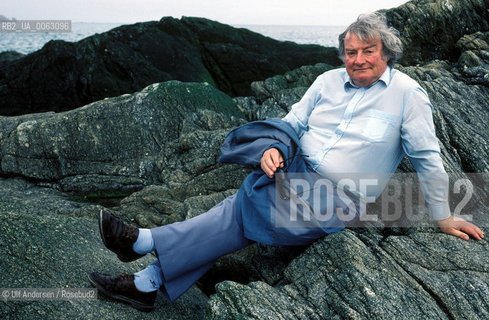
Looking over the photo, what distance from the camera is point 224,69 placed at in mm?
26812

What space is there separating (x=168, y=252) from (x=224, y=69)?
2325 cm

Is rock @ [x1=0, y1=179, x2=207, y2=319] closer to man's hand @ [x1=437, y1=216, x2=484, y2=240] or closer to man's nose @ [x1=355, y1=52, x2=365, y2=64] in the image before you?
man's hand @ [x1=437, y1=216, x2=484, y2=240]

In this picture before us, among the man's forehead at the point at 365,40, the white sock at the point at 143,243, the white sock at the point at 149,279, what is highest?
the man's forehead at the point at 365,40

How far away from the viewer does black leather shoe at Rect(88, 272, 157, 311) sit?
458cm

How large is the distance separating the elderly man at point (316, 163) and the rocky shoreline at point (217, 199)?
0.31 meters

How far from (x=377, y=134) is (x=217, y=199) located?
2921 millimetres

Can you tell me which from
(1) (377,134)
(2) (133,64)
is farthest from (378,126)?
(2) (133,64)

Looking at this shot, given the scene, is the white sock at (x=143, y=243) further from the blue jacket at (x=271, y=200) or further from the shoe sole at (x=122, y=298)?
the blue jacket at (x=271, y=200)

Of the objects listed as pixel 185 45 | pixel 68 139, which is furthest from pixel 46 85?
pixel 68 139

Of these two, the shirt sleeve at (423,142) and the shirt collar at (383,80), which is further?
the shirt collar at (383,80)

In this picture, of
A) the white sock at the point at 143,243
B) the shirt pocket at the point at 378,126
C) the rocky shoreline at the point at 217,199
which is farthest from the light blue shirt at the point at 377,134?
the white sock at the point at 143,243

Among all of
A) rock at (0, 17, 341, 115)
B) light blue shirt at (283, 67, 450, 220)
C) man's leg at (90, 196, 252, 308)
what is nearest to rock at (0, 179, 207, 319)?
man's leg at (90, 196, 252, 308)

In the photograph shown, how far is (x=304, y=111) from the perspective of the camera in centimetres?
557

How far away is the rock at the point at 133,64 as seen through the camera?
22.2 meters
